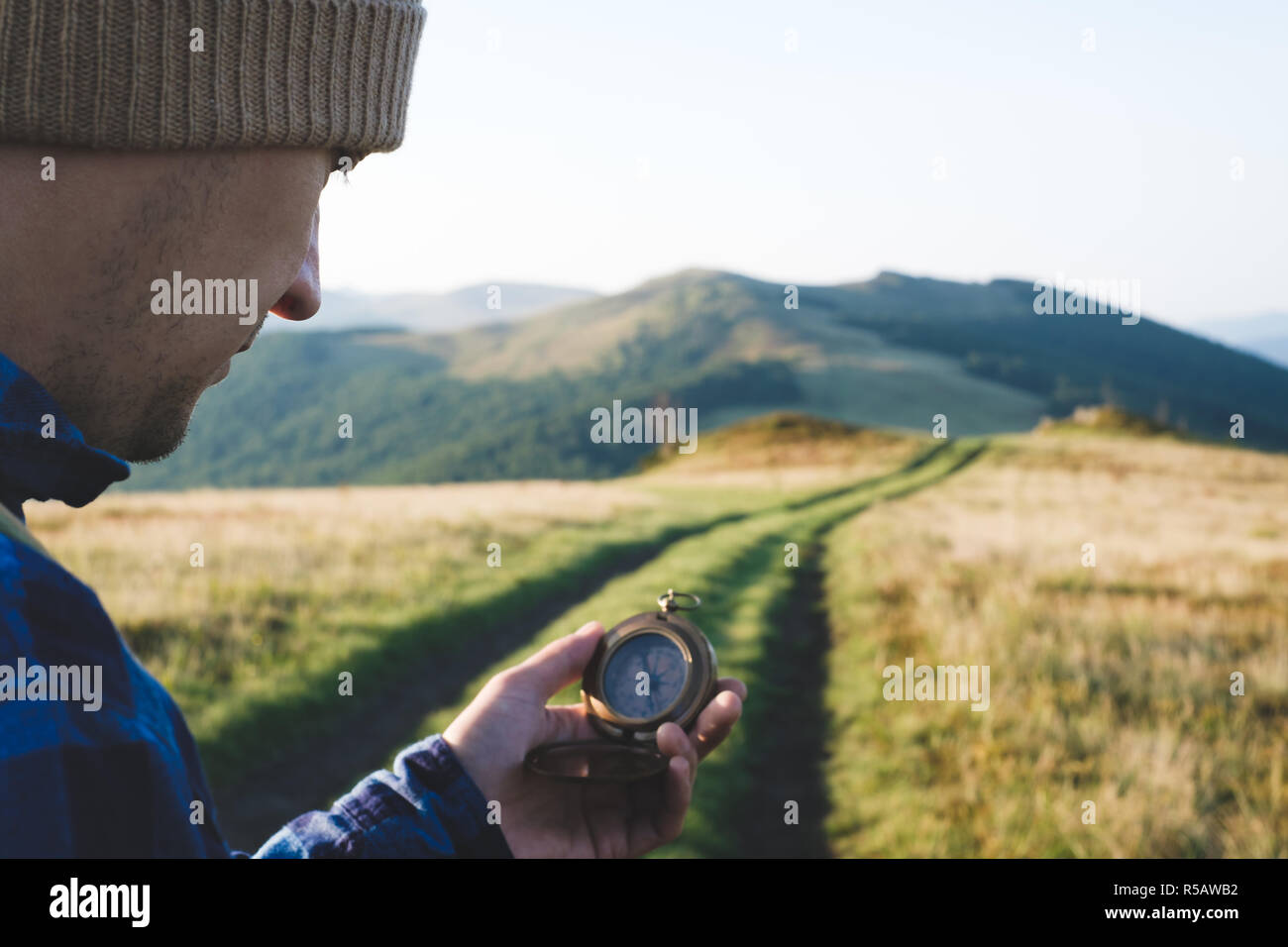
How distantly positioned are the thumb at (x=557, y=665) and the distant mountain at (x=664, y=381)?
→ 6607 cm

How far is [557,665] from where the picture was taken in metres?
2.88

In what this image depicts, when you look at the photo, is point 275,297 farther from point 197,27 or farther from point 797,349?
point 797,349

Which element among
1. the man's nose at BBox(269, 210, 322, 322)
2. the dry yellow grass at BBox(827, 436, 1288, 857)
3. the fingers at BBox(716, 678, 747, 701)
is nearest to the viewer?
the man's nose at BBox(269, 210, 322, 322)

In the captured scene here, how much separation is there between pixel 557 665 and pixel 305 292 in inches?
53.6

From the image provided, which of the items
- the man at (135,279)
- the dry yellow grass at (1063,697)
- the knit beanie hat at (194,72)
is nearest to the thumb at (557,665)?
the man at (135,279)

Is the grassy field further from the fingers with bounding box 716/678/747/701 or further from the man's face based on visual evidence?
the man's face

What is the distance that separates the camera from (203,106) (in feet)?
5.14

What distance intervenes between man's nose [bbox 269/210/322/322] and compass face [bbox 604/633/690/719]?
1.62 m

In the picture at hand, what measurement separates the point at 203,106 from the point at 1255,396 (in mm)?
178256

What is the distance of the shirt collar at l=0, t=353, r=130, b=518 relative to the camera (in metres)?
1.32

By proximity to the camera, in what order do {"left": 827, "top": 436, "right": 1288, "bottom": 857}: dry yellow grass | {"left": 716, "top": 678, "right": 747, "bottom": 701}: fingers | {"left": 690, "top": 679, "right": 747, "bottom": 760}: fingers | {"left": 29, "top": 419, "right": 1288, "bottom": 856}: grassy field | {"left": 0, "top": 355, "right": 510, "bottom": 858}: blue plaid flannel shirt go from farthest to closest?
{"left": 29, "top": 419, "right": 1288, "bottom": 856}: grassy field, {"left": 827, "top": 436, "right": 1288, "bottom": 857}: dry yellow grass, {"left": 716, "top": 678, "right": 747, "bottom": 701}: fingers, {"left": 690, "top": 679, "right": 747, "bottom": 760}: fingers, {"left": 0, "top": 355, "right": 510, "bottom": 858}: blue plaid flannel shirt

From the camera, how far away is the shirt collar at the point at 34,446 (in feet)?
4.33

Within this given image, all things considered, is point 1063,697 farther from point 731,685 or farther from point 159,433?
point 159,433

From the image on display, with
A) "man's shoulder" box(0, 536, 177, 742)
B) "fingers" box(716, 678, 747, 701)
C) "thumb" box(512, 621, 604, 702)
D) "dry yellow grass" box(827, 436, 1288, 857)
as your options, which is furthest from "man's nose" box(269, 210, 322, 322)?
"dry yellow grass" box(827, 436, 1288, 857)
